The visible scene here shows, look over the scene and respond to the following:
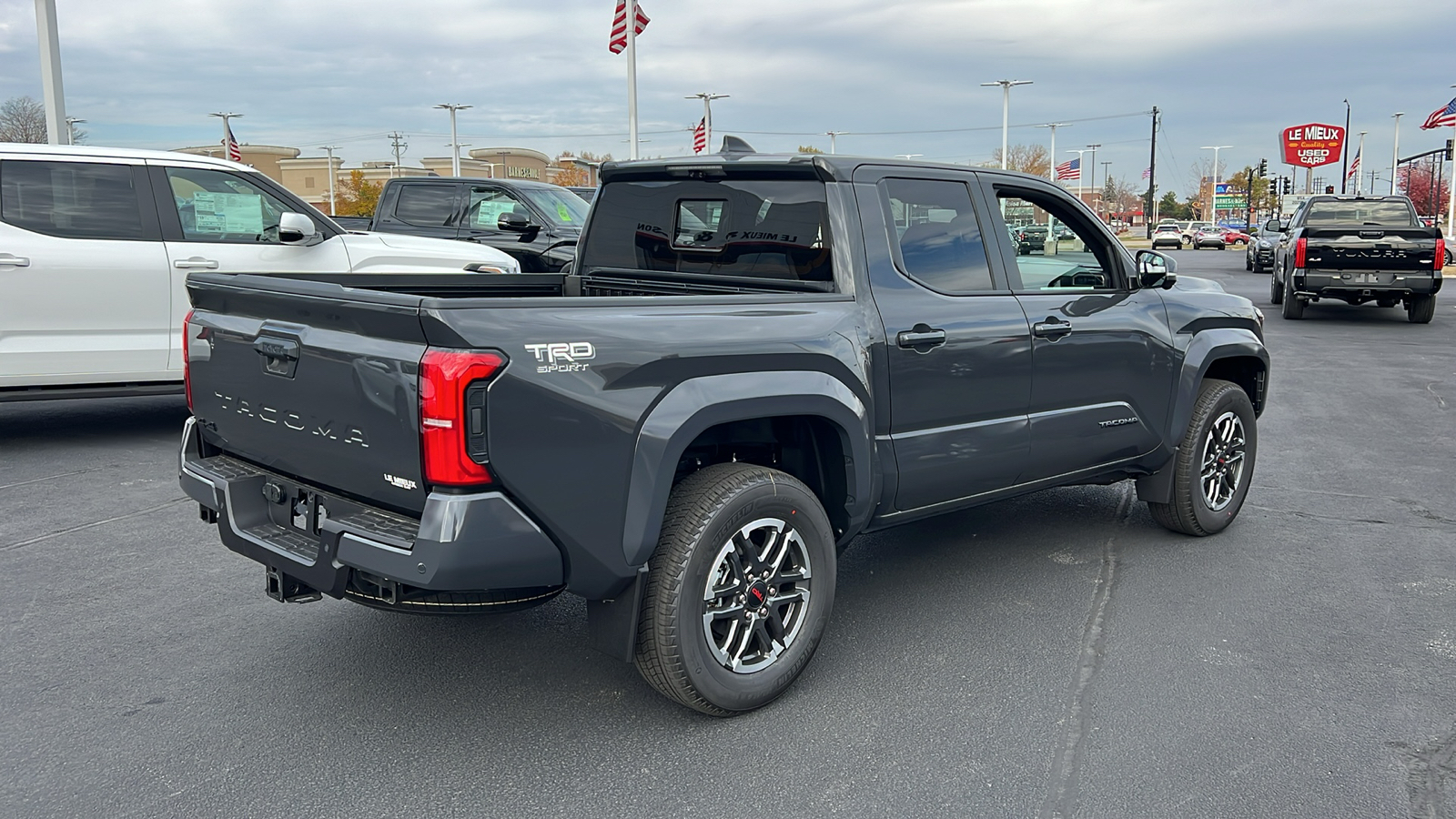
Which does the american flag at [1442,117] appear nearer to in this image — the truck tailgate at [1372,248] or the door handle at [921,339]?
the truck tailgate at [1372,248]

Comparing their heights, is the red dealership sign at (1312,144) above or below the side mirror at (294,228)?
above

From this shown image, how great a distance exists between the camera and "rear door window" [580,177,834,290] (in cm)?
424

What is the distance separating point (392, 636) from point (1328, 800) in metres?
3.19

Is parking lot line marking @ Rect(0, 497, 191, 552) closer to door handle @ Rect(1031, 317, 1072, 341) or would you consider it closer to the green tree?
door handle @ Rect(1031, 317, 1072, 341)

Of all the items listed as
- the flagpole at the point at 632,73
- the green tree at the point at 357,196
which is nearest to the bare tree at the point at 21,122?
the green tree at the point at 357,196

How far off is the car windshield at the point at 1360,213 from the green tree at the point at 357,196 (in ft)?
185

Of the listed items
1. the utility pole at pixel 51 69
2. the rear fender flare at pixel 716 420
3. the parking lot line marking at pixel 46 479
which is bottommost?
the parking lot line marking at pixel 46 479

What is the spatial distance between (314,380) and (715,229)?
1792mm

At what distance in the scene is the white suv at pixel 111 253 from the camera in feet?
23.6

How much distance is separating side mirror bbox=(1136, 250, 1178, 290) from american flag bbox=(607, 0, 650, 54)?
1994 cm

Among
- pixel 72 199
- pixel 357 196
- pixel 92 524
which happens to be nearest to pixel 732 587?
pixel 92 524

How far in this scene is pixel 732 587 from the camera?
12.0 feet

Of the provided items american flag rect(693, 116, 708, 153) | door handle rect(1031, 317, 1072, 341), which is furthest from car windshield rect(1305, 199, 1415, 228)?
american flag rect(693, 116, 708, 153)

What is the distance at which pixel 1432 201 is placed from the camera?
82.1 m
